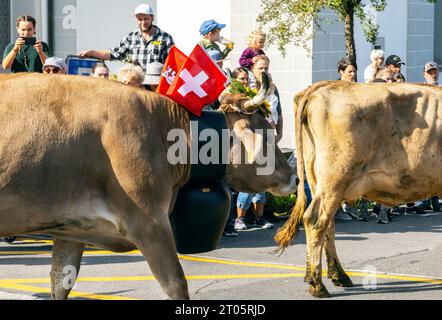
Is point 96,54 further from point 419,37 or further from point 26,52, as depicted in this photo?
point 419,37

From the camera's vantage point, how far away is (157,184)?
19.4 ft

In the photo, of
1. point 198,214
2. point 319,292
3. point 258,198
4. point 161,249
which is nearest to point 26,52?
point 258,198

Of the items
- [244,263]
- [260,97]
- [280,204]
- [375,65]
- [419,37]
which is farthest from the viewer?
[419,37]

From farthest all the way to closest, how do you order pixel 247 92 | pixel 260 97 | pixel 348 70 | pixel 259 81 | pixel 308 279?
1. pixel 348 70
2. pixel 259 81
3. pixel 308 279
4. pixel 247 92
5. pixel 260 97

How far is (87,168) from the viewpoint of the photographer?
578 cm

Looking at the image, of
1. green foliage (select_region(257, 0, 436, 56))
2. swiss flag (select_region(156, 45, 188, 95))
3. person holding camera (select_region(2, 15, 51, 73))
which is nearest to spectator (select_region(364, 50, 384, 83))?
green foliage (select_region(257, 0, 436, 56))

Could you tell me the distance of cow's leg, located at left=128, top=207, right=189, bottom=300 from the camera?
5.85 meters

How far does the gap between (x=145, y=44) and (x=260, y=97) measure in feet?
16.0

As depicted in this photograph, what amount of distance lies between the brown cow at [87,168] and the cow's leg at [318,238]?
94.5 inches

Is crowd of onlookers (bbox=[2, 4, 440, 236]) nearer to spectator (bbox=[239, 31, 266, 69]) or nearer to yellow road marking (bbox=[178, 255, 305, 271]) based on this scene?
spectator (bbox=[239, 31, 266, 69])

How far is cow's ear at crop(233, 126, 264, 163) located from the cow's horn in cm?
15

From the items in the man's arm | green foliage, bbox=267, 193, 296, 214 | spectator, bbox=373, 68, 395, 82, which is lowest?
green foliage, bbox=267, 193, 296, 214

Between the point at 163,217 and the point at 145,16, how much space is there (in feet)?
18.6
